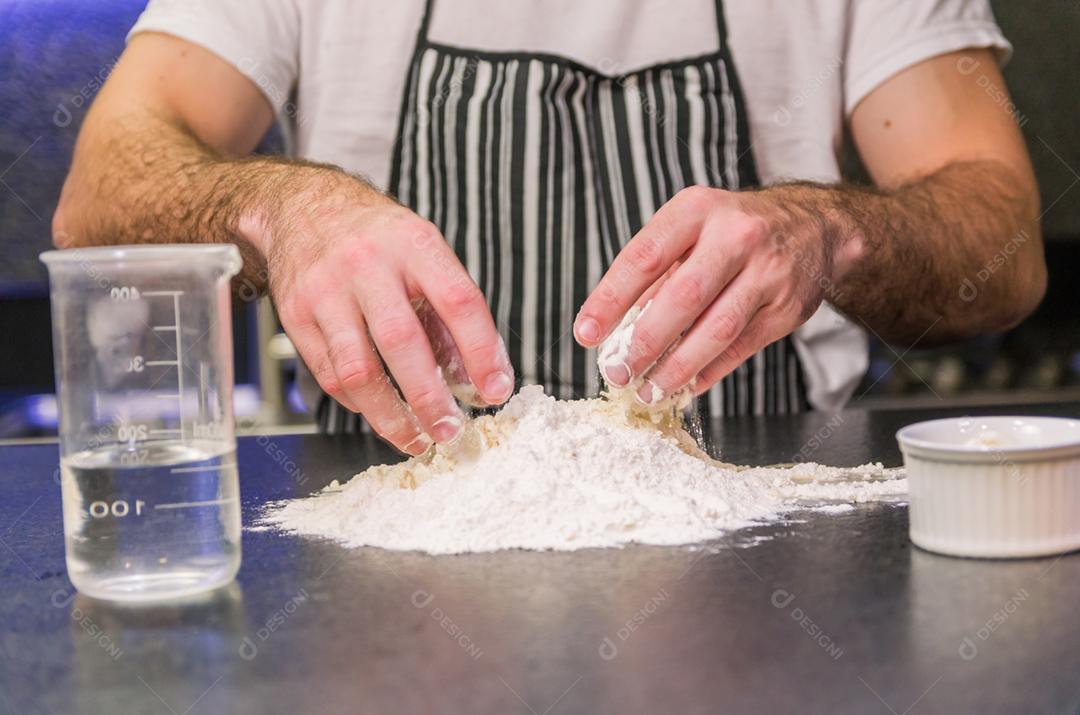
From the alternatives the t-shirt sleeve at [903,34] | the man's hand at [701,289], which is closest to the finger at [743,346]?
the man's hand at [701,289]

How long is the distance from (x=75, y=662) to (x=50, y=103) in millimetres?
2497

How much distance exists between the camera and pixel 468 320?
3.02ft

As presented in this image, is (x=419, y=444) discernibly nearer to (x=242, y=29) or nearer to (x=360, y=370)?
(x=360, y=370)

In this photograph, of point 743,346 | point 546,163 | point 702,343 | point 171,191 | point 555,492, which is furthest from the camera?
point 546,163

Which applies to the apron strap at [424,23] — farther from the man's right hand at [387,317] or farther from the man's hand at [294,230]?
the man's right hand at [387,317]

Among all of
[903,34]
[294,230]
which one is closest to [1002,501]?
[294,230]

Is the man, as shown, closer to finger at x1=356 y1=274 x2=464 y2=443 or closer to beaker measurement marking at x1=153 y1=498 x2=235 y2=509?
finger at x1=356 y1=274 x2=464 y2=443

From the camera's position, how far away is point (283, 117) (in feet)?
6.04

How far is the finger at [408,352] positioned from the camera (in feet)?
3.07

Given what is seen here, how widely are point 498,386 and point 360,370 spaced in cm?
12

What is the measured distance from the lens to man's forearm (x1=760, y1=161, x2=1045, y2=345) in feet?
4.31

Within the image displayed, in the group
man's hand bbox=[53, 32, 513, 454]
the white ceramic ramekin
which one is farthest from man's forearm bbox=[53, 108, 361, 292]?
the white ceramic ramekin

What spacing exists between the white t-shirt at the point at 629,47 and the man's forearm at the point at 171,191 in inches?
8.3

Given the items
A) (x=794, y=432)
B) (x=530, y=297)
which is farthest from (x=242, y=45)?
(x=794, y=432)
